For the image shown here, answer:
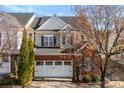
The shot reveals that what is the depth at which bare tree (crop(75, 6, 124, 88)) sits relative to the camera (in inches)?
761

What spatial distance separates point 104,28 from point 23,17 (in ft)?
17.2

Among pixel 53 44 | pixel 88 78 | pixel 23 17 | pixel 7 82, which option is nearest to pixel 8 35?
pixel 7 82

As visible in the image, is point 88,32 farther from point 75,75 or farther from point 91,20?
point 75,75

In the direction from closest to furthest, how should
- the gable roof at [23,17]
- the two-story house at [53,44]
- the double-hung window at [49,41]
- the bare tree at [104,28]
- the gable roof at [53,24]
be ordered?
the bare tree at [104,28], the two-story house at [53,44], the gable roof at [23,17], the gable roof at [53,24], the double-hung window at [49,41]

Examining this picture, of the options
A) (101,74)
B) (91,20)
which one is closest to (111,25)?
(91,20)

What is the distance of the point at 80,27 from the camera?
20.0 meters

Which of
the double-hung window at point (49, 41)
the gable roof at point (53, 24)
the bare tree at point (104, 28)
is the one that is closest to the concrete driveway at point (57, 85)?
the bare tree at point (104, 28)

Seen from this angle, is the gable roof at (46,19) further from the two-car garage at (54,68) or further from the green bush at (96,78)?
the green bush at (96,78)

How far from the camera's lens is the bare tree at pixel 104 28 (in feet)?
63.4

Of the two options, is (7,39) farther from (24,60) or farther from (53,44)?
(53,44)

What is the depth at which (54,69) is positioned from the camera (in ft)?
74.3

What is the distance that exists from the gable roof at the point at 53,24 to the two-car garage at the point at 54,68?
1749 millimetres

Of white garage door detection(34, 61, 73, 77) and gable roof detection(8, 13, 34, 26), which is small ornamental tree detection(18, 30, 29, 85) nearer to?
white garage door detection(34, 61, 73, 77)

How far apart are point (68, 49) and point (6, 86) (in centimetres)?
325
